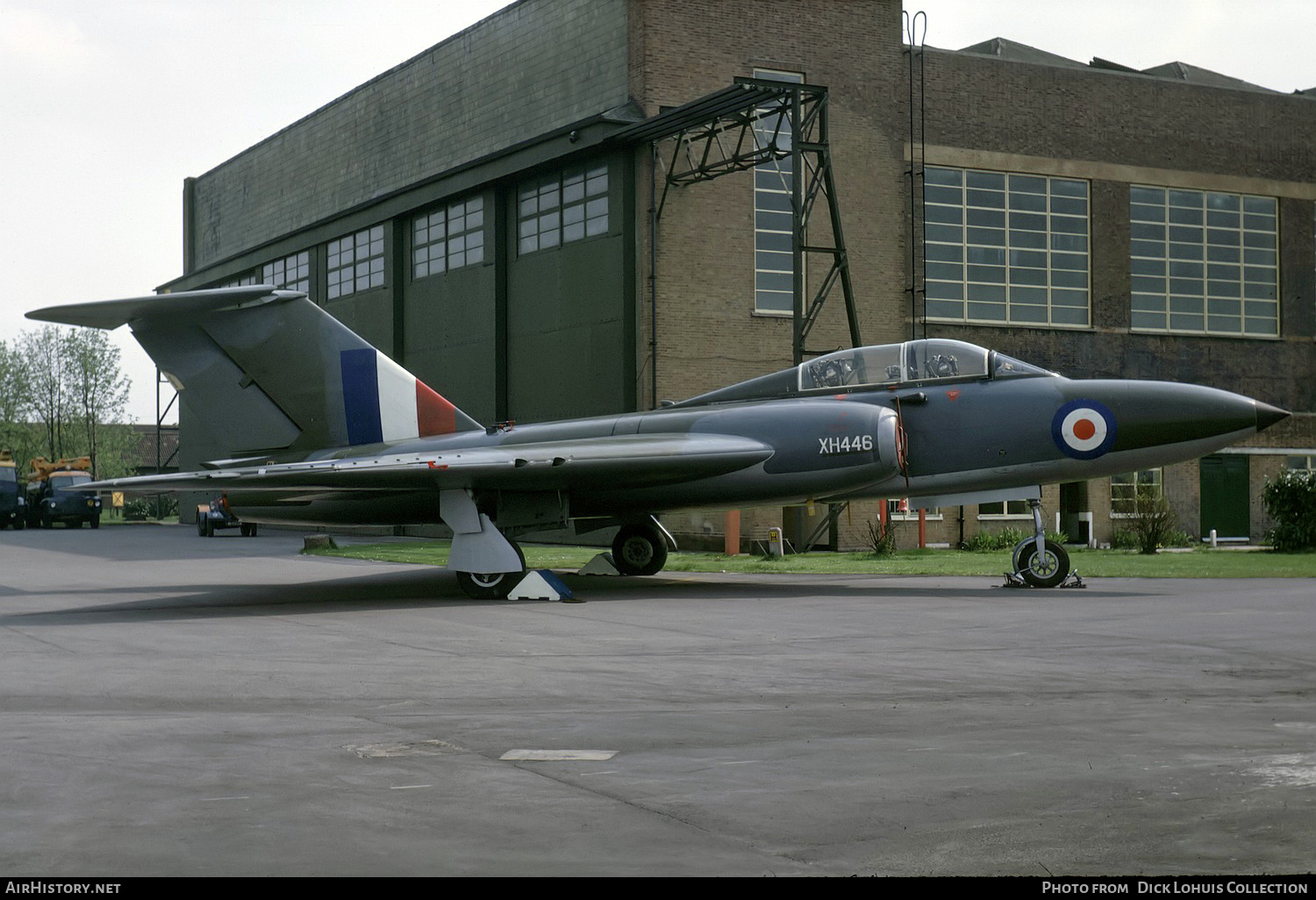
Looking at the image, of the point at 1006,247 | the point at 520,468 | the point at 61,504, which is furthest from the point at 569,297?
the point at 61,504

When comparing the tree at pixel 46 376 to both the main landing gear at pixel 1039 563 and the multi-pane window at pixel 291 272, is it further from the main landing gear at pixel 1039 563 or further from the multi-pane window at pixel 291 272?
the main landing gear at pixel 1039 563

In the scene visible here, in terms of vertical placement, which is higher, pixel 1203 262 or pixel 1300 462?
pixel 1203 262

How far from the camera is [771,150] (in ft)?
94.4

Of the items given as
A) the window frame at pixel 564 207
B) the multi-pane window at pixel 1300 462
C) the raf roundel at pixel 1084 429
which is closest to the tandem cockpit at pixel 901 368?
the raf roundel at pixel 1084 429

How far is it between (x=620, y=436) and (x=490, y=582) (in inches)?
103

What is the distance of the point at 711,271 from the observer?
3192 centimetres

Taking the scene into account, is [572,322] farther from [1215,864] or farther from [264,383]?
[1215,864]

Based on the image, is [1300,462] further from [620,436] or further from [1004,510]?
[620,436]

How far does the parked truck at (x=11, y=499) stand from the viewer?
50.7 metres

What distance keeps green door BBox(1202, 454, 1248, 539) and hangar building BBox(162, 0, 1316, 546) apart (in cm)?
7

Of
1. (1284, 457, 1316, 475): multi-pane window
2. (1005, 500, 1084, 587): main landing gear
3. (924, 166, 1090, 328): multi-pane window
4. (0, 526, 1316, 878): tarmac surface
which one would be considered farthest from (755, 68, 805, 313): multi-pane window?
(0, 526, 1316, 878): tarmac surface

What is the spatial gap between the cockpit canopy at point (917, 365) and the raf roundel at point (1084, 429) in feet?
2.59

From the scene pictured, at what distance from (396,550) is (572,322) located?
27.0 feet

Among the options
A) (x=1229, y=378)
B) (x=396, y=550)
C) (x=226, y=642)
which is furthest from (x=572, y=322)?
(x=226, y=642)
